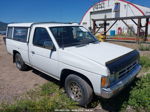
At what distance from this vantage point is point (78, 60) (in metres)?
2.97

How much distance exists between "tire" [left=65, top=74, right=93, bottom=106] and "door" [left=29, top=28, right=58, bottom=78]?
0.55 m

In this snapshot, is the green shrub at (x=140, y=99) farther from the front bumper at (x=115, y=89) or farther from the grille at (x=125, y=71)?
the grille at (x=125, y=71)

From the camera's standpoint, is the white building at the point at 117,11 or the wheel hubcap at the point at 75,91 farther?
Answer: the white building at the point at 117,11

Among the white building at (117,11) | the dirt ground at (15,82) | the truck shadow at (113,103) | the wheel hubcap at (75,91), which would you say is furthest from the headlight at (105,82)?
the white building at (117,11)

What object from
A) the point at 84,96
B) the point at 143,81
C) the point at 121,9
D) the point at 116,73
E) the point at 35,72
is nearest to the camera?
the point at 116,73

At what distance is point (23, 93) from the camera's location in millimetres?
3973

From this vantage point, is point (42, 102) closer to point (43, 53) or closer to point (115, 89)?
point (43, 53)

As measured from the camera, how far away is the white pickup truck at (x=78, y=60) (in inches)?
107

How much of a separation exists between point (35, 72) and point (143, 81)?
13.3ft

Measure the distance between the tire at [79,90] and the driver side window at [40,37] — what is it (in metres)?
1.36

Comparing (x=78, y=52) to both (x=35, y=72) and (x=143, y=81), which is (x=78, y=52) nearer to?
(x=143, y=81)

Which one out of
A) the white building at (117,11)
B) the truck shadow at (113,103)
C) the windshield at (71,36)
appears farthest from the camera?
the white building at (117,11)

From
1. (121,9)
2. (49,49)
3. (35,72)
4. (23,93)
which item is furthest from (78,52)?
(121,9)

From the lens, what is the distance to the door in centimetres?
359
